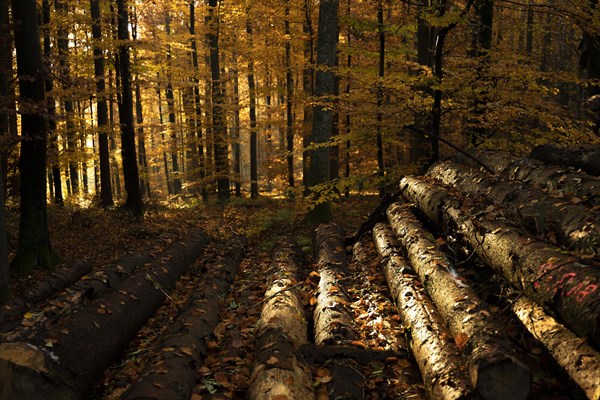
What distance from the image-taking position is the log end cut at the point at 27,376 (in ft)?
10.2

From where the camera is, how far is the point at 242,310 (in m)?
6.01

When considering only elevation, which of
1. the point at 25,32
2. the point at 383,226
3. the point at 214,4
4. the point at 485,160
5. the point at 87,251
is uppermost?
the point at 214,4

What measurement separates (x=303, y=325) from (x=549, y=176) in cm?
386

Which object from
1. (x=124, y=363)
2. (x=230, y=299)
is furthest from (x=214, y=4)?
(x=124, y=363)

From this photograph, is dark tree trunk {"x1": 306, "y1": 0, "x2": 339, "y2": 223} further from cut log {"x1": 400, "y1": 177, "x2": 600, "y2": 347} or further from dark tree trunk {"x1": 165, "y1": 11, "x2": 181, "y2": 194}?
dark tree trunk {"x1": 165, "y1": 11, "x2": 181, "y2": 194}

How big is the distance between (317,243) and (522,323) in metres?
5.17

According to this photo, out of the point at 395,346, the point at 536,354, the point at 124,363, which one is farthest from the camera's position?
the point at 124,363

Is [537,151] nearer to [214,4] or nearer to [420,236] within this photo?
[420,236]

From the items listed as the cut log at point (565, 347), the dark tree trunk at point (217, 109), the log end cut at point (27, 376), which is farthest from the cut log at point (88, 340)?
the dark tree trunk at point (217, 109)

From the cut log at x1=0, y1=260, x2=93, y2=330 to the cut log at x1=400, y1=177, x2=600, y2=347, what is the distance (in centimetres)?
626

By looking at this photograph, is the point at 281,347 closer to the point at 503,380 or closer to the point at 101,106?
the point at 503,380

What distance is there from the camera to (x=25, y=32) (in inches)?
324

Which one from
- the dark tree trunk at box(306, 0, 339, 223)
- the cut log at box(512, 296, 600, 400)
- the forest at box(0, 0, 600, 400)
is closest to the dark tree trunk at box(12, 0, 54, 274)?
the forest at box(0, 0, 600, 400)

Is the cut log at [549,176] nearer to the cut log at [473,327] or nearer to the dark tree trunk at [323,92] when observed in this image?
the cut log at [473,327]
